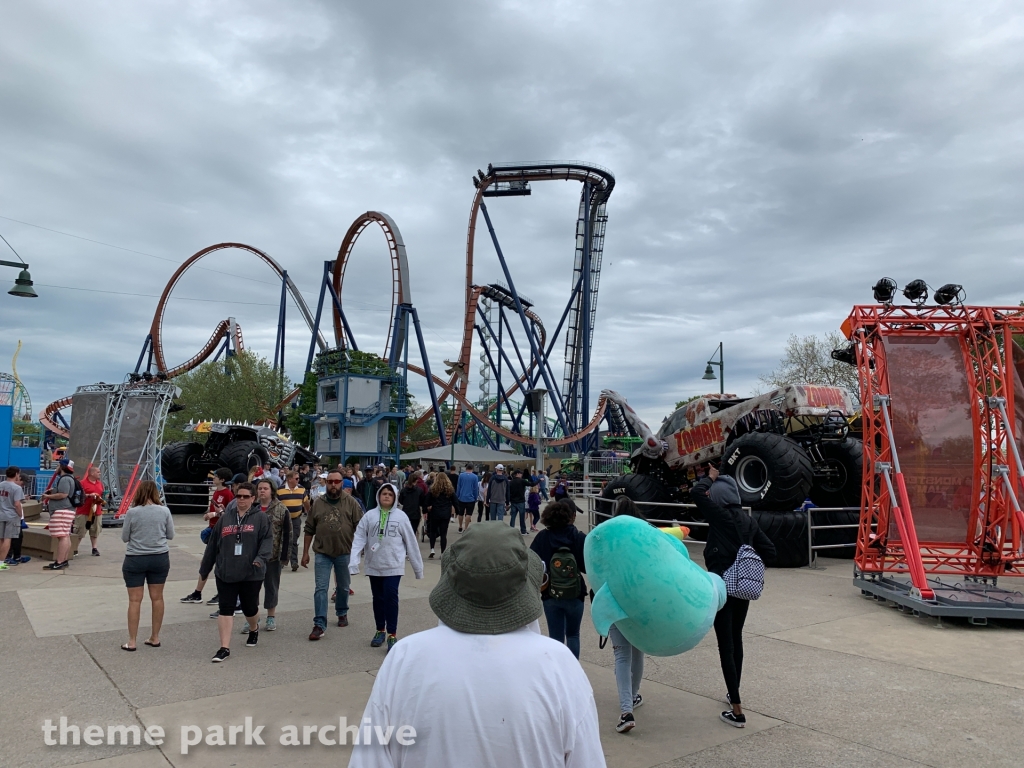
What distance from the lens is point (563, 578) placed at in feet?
15.6

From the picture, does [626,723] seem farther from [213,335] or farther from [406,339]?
[213,335]

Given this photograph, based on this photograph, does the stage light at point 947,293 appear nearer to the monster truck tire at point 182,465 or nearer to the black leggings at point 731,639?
the black leggings at point 731,639

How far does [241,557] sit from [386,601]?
1.27 m

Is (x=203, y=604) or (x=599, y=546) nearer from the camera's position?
(x=599, y=546)

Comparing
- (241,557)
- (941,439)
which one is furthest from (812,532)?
(241,557)

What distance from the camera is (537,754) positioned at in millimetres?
1646

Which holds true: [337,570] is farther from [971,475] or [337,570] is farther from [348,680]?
[971,475]

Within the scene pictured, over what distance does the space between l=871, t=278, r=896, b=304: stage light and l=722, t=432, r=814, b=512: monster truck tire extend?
2703 mm

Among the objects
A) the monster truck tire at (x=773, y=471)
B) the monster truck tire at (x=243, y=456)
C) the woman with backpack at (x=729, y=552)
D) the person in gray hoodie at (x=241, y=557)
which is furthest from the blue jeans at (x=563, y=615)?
the monster truck tire at (x=243, y=456)

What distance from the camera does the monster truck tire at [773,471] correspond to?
10.4 metres

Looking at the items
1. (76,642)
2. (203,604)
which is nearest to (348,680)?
(76,642)

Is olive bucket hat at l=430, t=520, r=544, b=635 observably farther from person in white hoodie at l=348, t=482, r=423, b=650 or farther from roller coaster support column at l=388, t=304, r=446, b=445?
roller coaster support column at l=388, t=304, r=446, b=445

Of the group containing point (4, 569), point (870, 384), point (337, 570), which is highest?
point (870, 384)

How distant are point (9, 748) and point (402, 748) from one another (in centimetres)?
362
